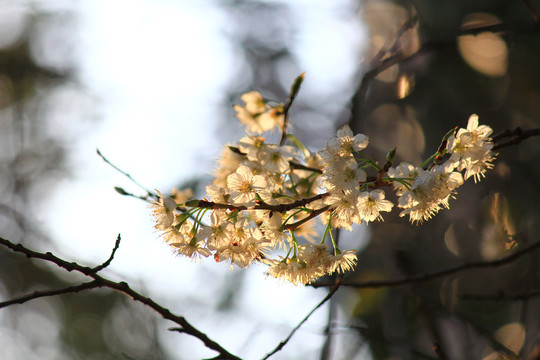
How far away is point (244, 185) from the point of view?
149cm

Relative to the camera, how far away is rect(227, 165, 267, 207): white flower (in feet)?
4.69

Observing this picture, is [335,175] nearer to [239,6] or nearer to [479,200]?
[479,200]

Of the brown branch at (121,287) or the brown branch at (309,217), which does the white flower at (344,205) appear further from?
the brown branch at (121,287)

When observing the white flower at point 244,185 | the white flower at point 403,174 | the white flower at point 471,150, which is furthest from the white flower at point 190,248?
the white flower at point 471,150

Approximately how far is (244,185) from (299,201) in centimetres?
20

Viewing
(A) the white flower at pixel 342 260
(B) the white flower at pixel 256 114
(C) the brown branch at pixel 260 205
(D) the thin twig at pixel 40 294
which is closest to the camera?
(D) the thin twig at pixel 40 294

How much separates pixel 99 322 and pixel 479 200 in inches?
185

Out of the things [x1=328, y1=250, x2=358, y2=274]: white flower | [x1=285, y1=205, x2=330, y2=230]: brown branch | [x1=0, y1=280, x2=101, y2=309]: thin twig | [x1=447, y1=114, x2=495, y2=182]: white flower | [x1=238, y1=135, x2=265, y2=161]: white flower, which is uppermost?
[x1=238, y1=135, x2=265, y2=161]: white flower

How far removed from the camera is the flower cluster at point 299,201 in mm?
1398

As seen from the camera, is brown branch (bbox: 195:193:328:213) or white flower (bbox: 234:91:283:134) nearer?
brown branch (bbox: 195:193:328:213)

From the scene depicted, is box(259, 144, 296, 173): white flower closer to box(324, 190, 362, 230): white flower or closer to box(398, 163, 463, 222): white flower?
box(324, 190, 362, 230): white flower

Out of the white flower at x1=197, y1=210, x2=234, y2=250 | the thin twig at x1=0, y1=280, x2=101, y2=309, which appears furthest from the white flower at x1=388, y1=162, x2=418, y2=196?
the thin twig at x1=0, y1=280, x2=101, y2=309

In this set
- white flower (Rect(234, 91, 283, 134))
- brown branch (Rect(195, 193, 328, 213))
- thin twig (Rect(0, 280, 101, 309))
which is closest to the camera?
thin twig (Rect(0, 280, 101, 309))

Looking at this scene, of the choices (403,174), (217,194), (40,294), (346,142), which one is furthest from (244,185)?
(40,294)
